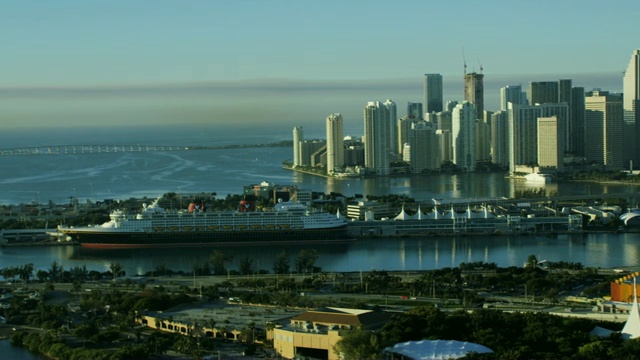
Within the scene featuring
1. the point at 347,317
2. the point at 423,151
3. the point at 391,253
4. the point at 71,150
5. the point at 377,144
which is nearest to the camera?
the point at 347,317

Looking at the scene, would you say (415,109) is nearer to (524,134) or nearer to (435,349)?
(524,134)

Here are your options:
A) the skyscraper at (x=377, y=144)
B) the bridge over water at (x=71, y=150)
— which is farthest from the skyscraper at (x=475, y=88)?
the bridge over water at (x=71, y=150)

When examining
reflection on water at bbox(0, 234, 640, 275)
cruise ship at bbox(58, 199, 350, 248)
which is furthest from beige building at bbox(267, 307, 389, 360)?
cruise ship at bbox(58, 199, 350, 248)

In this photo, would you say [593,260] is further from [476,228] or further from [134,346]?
[134,346]

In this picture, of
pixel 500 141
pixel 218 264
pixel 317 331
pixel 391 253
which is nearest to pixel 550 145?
pixel 500 141

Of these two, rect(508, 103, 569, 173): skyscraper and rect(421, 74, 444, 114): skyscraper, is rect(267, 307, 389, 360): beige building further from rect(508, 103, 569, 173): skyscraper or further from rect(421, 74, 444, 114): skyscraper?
rect(421, 74, 444, 114): skyscraper

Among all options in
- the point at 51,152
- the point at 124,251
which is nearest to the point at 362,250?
the point at 124,251
